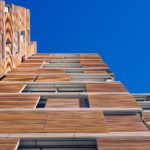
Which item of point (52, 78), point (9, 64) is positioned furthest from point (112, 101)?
point (9, 64)

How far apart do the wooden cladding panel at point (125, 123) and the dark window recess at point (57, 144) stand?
1070 mm

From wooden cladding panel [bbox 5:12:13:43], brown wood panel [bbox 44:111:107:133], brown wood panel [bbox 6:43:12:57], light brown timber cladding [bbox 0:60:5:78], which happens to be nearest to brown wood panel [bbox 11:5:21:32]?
wooden cladding panel [bbox 5:12:13:43]

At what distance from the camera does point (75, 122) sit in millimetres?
11016

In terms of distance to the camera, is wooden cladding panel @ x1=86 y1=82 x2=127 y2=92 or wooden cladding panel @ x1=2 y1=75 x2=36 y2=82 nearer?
wooden cladding panel @ x1=86 y1=82 x2=127 y2=92

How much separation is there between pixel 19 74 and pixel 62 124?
9.84m

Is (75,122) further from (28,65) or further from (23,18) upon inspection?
(23,18)

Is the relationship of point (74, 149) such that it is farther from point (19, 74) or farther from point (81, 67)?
point (81, 67)

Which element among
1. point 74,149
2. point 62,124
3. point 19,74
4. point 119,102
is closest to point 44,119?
point 62,124

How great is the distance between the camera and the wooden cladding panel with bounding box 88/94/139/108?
515 inches

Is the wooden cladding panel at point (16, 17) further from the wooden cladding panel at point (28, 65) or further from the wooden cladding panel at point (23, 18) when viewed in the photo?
the wooden cladding panel at point (28, 65)

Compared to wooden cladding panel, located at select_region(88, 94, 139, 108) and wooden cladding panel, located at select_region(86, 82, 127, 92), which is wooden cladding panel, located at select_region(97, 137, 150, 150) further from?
wooden cladding panel, located at select_region(86, 82, 127, 92)

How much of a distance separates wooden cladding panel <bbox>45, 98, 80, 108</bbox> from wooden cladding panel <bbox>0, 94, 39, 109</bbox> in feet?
1.67

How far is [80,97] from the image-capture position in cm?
1502

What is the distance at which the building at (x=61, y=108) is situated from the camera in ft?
31.5
